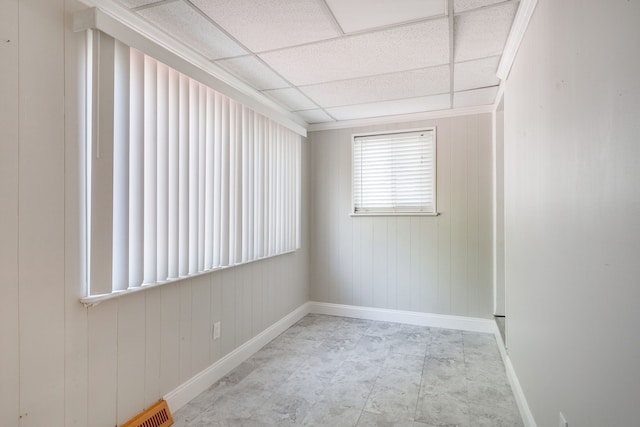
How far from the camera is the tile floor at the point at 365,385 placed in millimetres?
2080

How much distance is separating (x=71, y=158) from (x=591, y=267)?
2162 millimetres

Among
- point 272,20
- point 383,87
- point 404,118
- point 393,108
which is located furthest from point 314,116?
point 272,20

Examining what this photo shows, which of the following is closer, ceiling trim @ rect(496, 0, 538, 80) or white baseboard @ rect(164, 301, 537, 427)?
ceiling trim @ rect(496, 0, 538, 80)

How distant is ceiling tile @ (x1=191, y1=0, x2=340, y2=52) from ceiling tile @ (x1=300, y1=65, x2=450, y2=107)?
792 mm

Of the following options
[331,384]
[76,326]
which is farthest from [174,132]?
[331,384]

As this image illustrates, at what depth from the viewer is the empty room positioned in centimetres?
116

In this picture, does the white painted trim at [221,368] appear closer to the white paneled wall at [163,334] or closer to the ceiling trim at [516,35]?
the white paneled wall at [163,334]

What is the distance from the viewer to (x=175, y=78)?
83.0 inches

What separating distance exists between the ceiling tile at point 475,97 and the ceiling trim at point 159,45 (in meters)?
1.85

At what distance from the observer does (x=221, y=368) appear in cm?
259

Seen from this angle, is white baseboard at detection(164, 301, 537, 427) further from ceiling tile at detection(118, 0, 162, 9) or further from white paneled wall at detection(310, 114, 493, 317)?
ceiling tile at detection(118, 0, 162, 9)

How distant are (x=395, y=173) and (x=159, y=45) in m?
2.71

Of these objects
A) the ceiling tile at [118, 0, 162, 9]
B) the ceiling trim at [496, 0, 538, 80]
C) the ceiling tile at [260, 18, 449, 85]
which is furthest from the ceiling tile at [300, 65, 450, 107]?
the ceiling tile at [118, 0, 162, 9]

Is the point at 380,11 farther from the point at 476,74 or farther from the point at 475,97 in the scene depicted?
the point at 475,97
